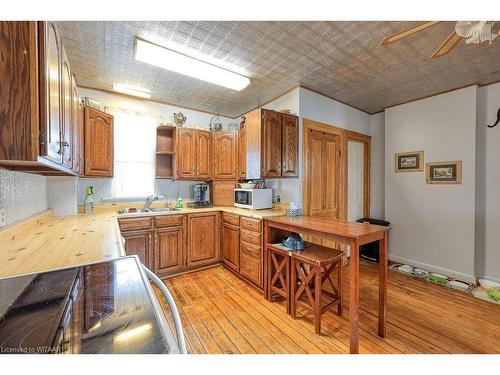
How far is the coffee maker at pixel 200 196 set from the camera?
138 inches

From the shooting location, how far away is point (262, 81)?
2.70 meters

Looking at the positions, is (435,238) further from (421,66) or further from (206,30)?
(206,30)

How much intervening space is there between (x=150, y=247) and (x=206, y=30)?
2475 mm

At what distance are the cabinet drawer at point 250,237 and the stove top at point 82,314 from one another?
5.50ft

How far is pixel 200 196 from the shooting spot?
3.58 meters

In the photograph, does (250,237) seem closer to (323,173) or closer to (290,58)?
(323,173)

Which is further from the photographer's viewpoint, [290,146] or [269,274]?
[290,146]

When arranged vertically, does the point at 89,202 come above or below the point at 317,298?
above

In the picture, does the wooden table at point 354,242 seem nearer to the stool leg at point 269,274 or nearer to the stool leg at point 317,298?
the stool leg at point 317,298

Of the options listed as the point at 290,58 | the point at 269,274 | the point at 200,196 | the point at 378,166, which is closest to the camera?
A: the point at 290,58

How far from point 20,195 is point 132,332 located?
188 cm

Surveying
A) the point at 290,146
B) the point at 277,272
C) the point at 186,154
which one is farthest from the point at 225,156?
the point at 277,272

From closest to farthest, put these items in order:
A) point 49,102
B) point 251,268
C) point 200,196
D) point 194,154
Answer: point 49,102 → point 251,268 → point 194,154 → point 200,196
